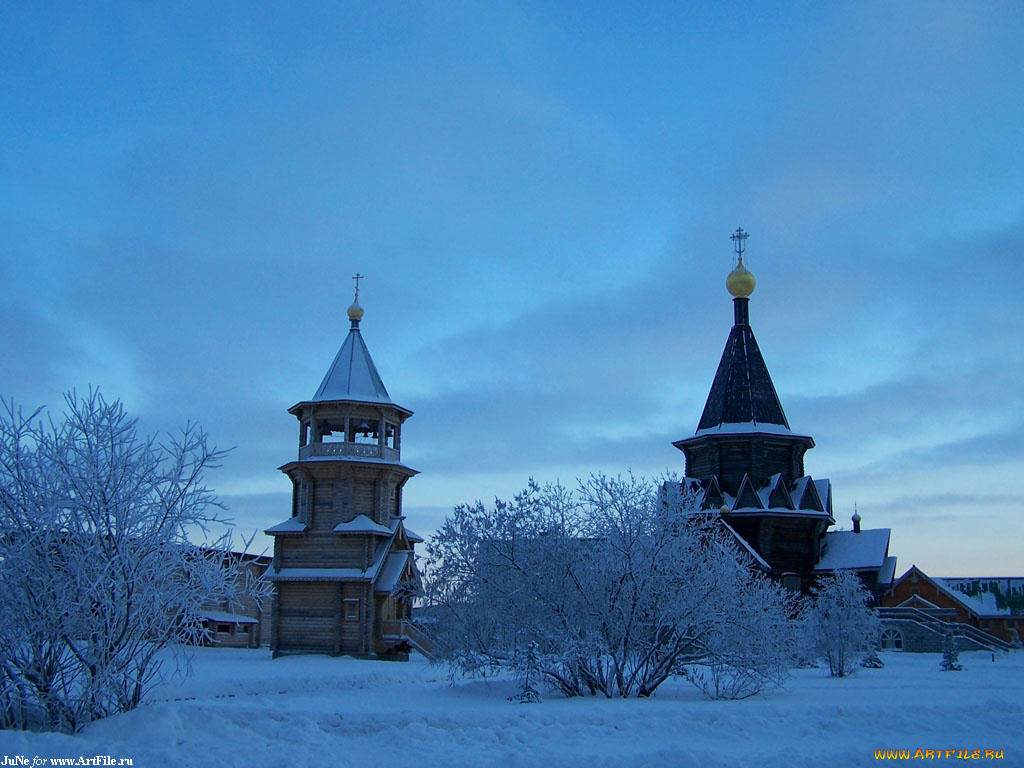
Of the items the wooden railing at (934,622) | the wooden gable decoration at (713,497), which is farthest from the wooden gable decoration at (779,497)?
the wooden railing at (934,622)

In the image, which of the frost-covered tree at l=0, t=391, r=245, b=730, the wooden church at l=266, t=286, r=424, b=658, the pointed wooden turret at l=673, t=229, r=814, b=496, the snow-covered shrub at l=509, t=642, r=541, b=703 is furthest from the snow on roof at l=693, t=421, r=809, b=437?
the frost-covered tree at l=0, t=391, r=245, b=730

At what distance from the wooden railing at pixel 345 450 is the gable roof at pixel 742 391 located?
14.9 meters

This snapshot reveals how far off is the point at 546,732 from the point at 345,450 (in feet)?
76.9

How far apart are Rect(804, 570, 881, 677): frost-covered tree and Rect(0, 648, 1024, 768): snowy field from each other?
6897mm

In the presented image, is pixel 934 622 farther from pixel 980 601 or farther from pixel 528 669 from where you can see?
pixel 528 669

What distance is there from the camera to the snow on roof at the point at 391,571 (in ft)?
111

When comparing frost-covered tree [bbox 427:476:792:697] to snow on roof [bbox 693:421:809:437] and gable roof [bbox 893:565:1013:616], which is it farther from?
gable roof [bbox 893:565:1013:616]

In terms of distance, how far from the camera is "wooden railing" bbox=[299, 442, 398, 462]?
113 ft

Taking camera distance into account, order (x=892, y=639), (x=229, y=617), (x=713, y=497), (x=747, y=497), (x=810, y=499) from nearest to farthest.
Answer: (x=747, y=497) < (x=713, y=497) < (x=810, y=499) < (x=892, y=639) < (x=229, y=617)

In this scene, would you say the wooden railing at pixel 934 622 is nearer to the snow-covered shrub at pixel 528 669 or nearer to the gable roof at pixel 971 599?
the gable roof at pixel 971 599

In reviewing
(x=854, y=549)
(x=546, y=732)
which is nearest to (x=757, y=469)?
(x=854, y=549)

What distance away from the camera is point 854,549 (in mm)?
40688

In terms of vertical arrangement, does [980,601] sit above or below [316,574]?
below

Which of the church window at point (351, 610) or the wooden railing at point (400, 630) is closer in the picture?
the church window at point (351, 610)
